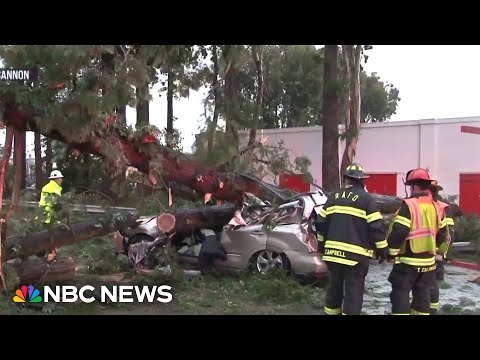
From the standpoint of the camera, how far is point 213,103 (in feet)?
27.0

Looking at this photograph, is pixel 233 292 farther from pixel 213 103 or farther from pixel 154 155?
pixel 213 103

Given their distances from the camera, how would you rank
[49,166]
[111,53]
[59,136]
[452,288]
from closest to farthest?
1. [111,53]
2. [59,136]
3. [452,288]
4. [49,166]

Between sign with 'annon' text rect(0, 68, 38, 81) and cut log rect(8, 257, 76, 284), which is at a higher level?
sign with 'annon' text rect(0, 68, 38, 81)

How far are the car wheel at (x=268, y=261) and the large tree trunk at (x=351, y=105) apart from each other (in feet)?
27.5

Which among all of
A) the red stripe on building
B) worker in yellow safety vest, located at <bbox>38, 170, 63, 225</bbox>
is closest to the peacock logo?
worker in yellow safety vest, located at <bbox>38, 170, 63, 225</bbox>

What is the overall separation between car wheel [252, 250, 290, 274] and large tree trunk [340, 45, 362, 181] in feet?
27.5

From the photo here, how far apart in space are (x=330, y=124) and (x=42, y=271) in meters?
9.80

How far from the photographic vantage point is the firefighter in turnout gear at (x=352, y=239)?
4.97 m

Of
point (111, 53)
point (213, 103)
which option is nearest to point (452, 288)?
point (213, 103)

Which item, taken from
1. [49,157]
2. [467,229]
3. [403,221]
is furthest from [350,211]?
[467,229]

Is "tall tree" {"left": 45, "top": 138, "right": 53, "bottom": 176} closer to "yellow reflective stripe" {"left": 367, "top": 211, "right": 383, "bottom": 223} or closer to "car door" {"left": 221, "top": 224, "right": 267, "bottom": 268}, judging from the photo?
"car door" {"left": 221, "top": 224, "right": 267, "bottom": 268}

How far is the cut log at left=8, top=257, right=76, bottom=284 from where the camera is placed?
6352 mm

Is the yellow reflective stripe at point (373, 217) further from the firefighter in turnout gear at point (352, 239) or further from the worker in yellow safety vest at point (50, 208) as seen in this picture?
the worker in yellow safety vest at point (50, 208)
